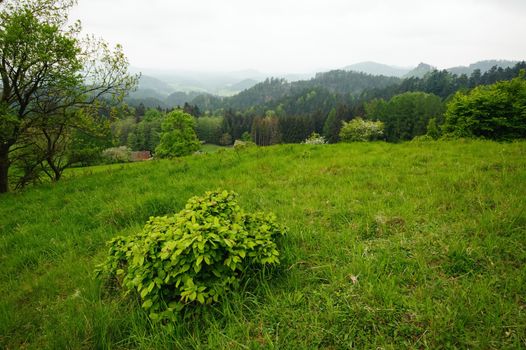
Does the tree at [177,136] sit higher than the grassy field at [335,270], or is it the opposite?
the grassy field at [335,270]

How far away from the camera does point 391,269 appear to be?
3406mm

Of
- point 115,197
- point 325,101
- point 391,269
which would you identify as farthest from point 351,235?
point 325,101

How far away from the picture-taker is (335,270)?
3.55m

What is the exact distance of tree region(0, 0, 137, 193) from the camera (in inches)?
390

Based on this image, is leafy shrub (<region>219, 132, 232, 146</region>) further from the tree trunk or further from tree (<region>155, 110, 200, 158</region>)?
the tree trunk

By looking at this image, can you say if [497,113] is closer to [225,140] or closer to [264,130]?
[264,130]

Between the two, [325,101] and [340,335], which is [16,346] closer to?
[340,335]

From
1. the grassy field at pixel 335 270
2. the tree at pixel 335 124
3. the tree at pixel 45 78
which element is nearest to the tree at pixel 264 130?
the tree at pixel 335 124

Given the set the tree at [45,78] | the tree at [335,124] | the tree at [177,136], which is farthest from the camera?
the tree at [335,124]

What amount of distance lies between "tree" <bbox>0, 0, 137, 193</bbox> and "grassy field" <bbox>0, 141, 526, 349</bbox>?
226 inches

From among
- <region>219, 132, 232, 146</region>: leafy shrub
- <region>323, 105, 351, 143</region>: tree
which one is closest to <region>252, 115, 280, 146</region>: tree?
<region>219, 132, 232, 146</region>: leafy shrub

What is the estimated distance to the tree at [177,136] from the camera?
47.1 metres

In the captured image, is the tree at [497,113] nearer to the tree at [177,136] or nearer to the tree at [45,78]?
the tree at [45,78]

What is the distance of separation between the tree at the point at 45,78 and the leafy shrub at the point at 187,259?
36.4 ft
